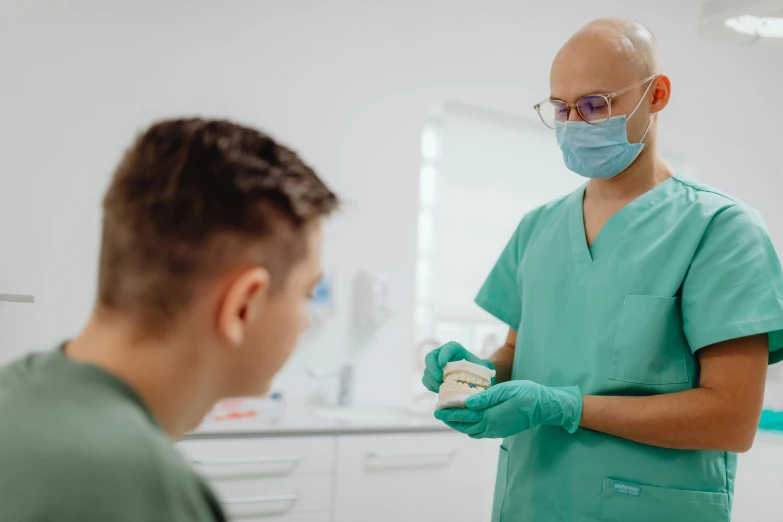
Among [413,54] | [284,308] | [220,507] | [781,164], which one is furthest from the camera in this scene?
[781,164]

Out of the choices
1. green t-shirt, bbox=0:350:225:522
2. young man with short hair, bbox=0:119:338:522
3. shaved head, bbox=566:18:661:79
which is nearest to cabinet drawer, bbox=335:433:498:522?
shaved head, bbox=566:18:661:79

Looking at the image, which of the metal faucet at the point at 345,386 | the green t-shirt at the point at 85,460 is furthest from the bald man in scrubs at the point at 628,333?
the metal faucet at the point at 345,386

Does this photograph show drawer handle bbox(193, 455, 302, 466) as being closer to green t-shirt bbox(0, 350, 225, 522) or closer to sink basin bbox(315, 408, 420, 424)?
sink basin bbox(315, 408, 420, 424)

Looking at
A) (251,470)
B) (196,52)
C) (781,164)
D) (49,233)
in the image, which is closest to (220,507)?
(251,470)

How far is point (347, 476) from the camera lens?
2342mm

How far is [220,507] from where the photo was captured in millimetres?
577

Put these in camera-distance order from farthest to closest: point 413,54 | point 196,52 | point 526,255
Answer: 1. point 413,54
2. point 196,52
3. point 526,255

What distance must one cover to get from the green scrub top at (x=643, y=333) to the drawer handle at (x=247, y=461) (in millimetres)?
914

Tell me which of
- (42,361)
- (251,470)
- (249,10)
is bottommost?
(251,470)

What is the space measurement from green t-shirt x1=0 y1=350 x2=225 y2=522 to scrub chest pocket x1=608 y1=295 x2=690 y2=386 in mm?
927

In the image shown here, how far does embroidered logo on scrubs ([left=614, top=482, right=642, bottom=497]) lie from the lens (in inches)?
50.7

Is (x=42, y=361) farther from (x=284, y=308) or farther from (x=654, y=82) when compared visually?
(x=654, y=82)

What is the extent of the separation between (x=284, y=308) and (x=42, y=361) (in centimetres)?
21

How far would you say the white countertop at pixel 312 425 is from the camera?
220 centimetres
